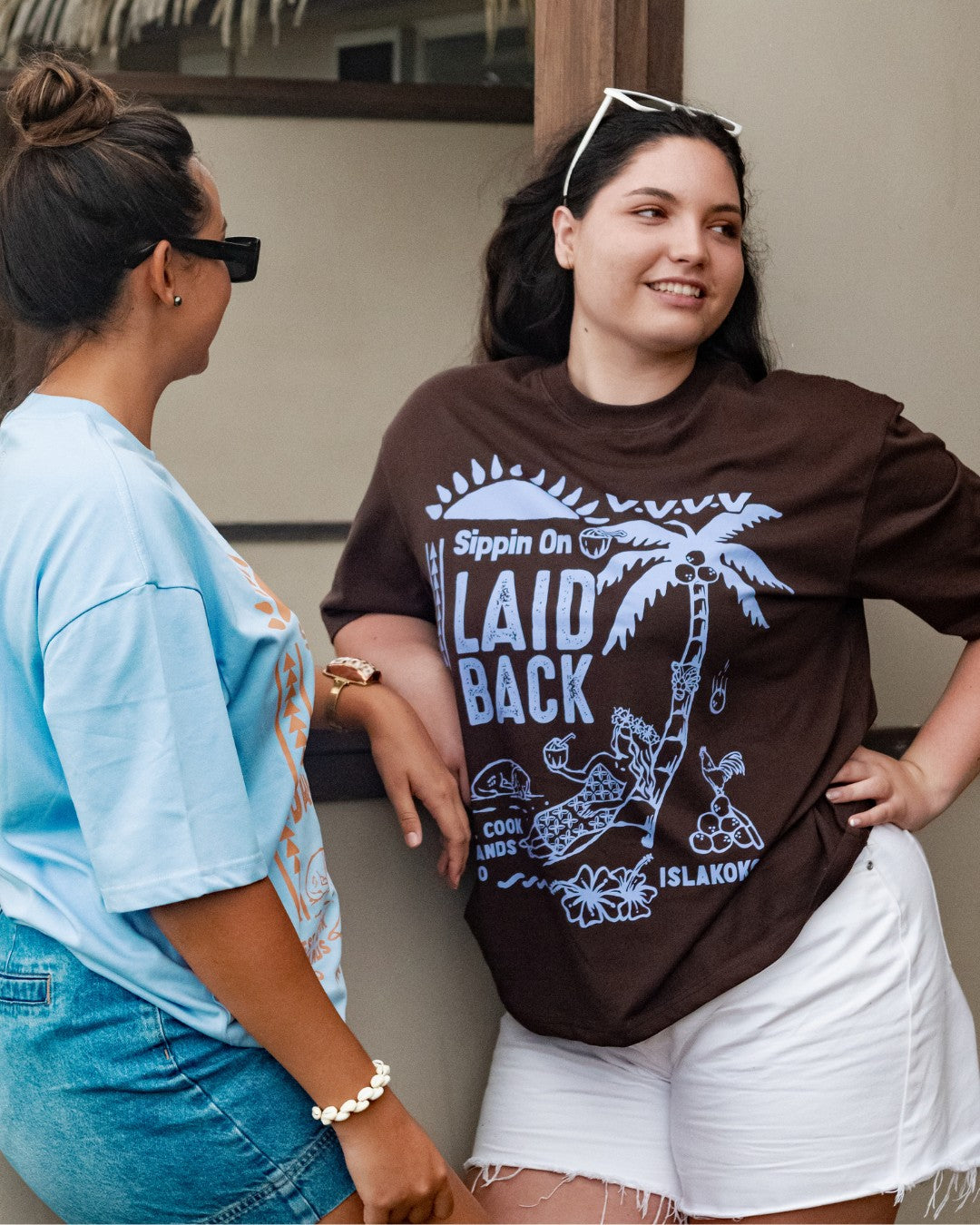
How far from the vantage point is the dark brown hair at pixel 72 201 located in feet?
3.99

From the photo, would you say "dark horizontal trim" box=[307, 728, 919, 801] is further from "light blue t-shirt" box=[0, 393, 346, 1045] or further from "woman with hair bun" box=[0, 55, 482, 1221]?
"light blue t-shirt" box=[0, 393, 346, 1045]

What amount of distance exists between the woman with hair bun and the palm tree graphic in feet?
1.27

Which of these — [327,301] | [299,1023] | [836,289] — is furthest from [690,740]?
[327,301]

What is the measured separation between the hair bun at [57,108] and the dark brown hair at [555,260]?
623 mm

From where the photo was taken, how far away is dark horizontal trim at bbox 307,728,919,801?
64.0 inches

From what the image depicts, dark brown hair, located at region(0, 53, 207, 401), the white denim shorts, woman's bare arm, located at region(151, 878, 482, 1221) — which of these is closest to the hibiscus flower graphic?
the white denim shorts

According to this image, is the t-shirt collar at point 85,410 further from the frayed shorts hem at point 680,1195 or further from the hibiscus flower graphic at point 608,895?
the frayed shorts hem at point 680,1195

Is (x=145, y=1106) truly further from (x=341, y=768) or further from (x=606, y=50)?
(x=606, y=50)

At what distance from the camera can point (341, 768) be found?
1.65m

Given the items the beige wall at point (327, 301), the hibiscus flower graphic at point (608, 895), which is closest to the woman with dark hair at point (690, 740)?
the hibiscus flower graphic at point (608, 895)

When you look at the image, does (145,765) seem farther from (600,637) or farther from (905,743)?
(905,743)

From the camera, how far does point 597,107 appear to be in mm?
1821

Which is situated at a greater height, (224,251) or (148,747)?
(224,251)

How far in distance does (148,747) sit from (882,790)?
33.1 inches
